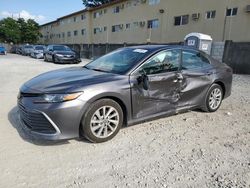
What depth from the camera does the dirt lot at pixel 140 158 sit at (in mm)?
2592

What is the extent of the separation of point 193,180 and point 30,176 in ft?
6.21

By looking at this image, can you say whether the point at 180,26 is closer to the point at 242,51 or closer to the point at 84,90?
the point at 242,51

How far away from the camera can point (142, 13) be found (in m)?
24.2

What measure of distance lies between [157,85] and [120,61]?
32.6 inches

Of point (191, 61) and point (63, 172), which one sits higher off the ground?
point (191, 61)

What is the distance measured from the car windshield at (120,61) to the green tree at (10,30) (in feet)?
188

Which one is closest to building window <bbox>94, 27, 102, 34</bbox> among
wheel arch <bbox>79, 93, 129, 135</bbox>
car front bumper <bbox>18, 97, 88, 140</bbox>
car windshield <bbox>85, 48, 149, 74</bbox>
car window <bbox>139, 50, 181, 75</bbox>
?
car windshield <bbox>85, 48, 149, 74</bbox>

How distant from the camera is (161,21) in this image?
70.9ft

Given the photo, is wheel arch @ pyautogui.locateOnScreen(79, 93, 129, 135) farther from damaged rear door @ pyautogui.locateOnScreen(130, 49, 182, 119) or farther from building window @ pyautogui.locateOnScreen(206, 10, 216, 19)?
building window @ pyautogui.locateOnScreen(206, 10, 216, 19)

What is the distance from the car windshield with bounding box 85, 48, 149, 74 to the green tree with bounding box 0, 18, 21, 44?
57.3 meters

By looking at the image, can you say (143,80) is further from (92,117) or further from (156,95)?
(92,117)

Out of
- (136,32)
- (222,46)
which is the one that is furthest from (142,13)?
(222,46)

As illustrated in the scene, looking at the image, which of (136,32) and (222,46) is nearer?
(222,46)

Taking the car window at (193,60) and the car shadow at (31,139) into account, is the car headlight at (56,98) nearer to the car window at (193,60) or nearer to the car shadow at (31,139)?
the car shadow at (31,139)
